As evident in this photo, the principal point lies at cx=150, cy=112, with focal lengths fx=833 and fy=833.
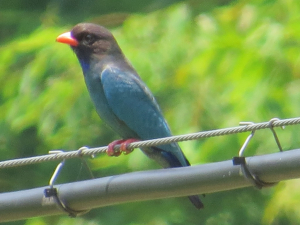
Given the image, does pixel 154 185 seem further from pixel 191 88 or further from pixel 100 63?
pixel 191 88

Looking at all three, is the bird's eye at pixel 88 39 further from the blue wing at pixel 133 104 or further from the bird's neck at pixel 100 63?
the blue wing at pixel 133 104

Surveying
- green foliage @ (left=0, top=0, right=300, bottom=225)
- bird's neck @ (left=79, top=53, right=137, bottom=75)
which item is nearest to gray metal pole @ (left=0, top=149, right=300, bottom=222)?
bird's neck @ (left=79, top=53, right=137, bottom=75)

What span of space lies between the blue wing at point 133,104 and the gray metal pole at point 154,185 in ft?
5.20

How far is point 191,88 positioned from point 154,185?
280 cm

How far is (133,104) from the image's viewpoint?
5.27 meters

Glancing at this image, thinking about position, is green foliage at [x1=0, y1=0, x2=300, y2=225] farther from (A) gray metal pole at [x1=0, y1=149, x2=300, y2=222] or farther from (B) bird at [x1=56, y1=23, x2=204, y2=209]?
(A) gray metal pole at [x1=0, y1=149, x2=300, y2=222]

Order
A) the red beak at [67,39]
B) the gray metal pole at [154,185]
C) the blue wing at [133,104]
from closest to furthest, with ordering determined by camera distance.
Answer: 1. the gray metal pole at [154,185]
2. the blue wing at [133,104]
3. the red beak at [67,39]

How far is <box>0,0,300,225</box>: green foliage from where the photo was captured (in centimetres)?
533

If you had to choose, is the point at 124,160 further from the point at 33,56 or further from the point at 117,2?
the point at 117,2

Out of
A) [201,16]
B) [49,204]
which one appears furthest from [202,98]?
[49,204]

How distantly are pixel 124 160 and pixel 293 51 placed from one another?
160cm

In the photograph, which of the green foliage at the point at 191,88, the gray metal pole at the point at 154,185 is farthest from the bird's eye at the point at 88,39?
the gray metal pole at the point at 154,185

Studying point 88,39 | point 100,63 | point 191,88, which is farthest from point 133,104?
point 191,88

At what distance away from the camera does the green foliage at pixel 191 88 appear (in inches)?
210
